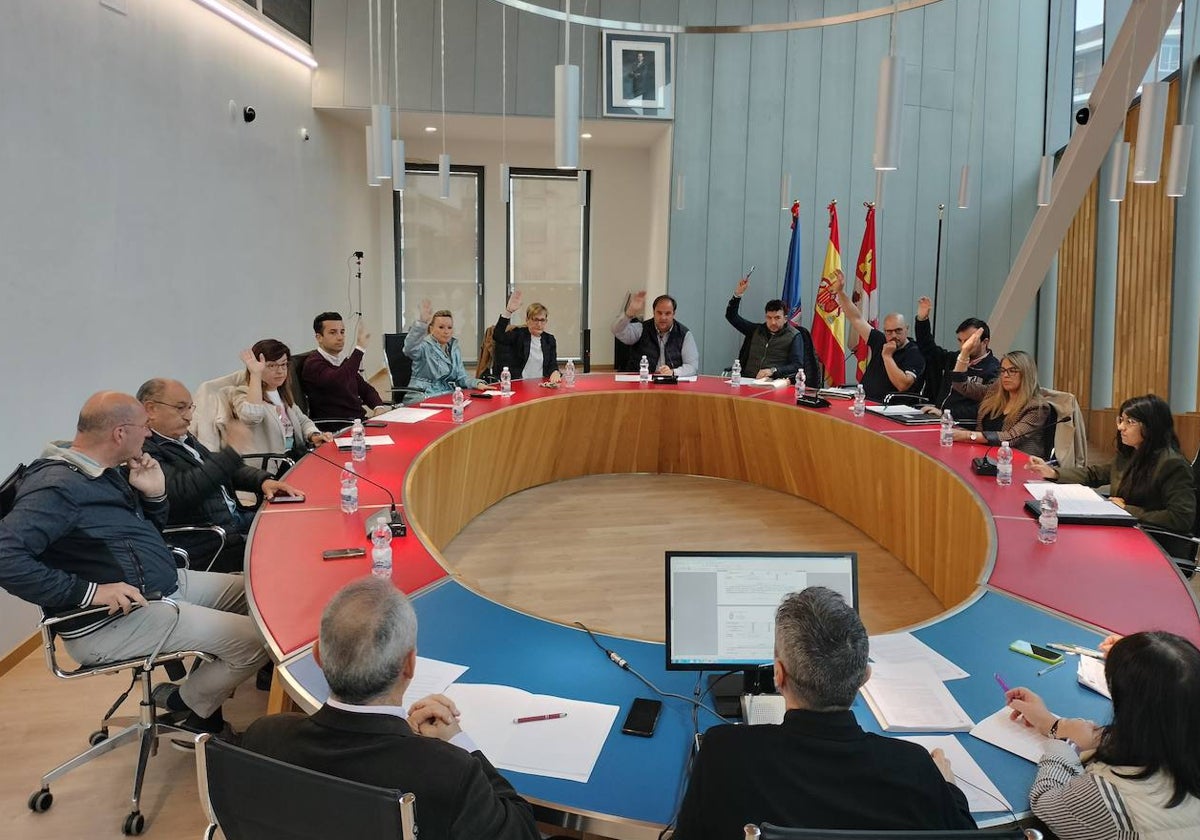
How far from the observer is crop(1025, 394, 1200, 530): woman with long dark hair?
3438 mm

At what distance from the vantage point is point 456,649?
2137mm

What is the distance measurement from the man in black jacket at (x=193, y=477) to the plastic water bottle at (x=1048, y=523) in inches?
105

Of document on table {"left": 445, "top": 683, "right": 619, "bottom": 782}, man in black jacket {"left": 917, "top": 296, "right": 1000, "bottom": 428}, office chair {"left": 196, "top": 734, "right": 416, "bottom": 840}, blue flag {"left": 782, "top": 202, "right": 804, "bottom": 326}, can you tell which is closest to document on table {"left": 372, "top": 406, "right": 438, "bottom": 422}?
man in black jacket {"left": 917, "top": 296, "right": 1000, "bottom": 428}

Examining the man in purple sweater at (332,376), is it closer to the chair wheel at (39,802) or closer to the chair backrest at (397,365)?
the chair backrest at (397,365)

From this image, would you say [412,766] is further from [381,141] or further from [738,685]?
[381,141]

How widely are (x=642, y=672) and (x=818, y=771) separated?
0.73 metres

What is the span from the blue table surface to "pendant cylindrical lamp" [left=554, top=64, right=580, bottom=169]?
5.45 feet

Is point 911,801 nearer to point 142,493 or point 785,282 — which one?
point 142,493

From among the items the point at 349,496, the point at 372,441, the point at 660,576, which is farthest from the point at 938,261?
the point at 349,496

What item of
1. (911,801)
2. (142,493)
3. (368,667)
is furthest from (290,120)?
(911,801)

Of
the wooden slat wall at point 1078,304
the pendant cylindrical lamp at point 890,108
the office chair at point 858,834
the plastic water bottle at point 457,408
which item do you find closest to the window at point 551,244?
the wooden slat wall at point 1078,304

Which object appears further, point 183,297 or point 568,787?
point 183,297

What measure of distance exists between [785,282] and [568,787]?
24.6 feet

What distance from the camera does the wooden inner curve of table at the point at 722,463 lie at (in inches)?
154
